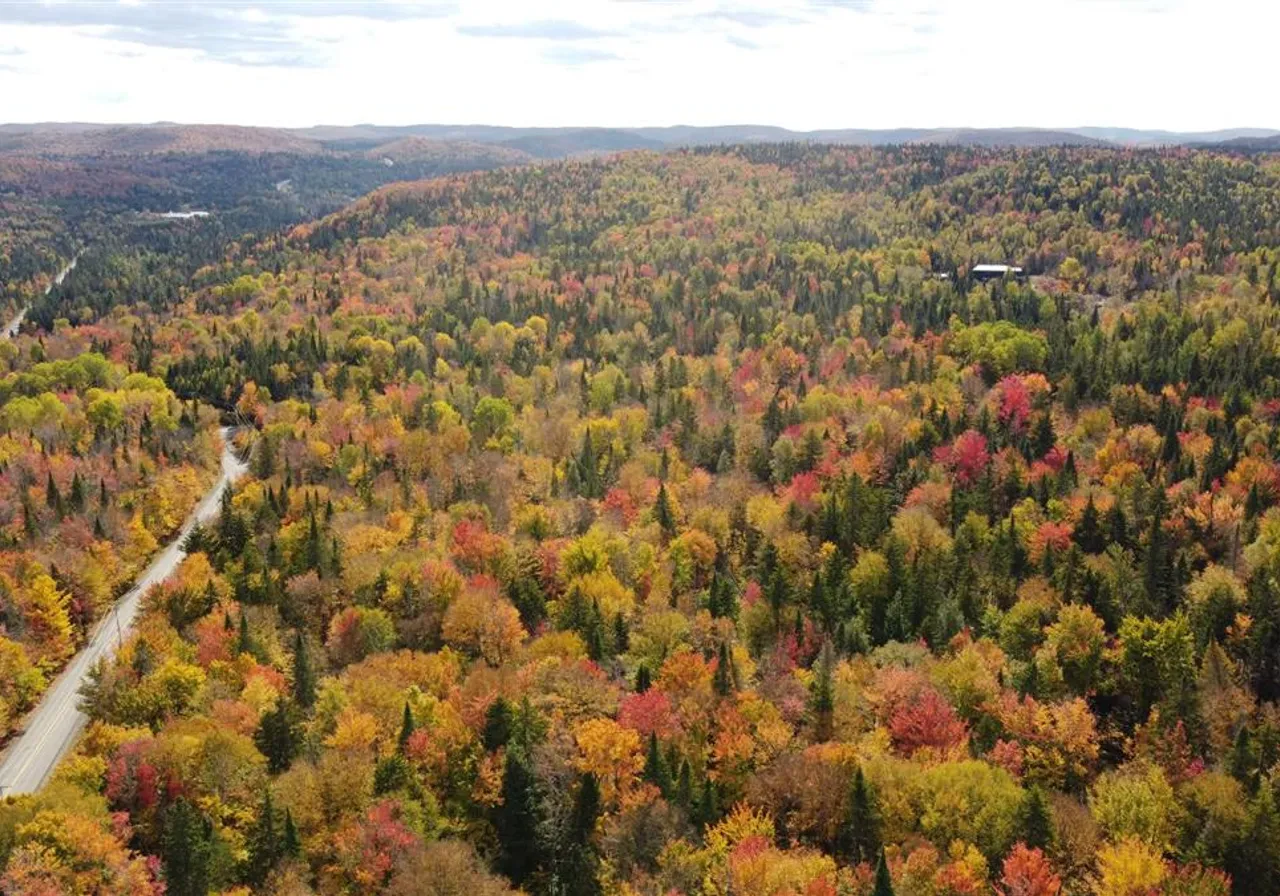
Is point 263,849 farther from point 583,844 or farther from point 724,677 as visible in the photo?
point 724,677

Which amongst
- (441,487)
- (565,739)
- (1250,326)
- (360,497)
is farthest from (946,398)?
(565,739)

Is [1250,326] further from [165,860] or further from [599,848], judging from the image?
[165,860]

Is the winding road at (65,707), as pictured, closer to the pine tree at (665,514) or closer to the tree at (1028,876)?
the pine tree at (665,514)

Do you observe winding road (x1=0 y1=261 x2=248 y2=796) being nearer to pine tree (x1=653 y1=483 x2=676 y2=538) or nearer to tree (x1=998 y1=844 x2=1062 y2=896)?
pine tree (x1=653 y1=483 x2=676 y2=538)

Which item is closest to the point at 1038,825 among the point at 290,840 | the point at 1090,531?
the point at 290,840

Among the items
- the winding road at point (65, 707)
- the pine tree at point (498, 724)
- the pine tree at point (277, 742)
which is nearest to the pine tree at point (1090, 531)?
the pine tree at point (498, 724)
